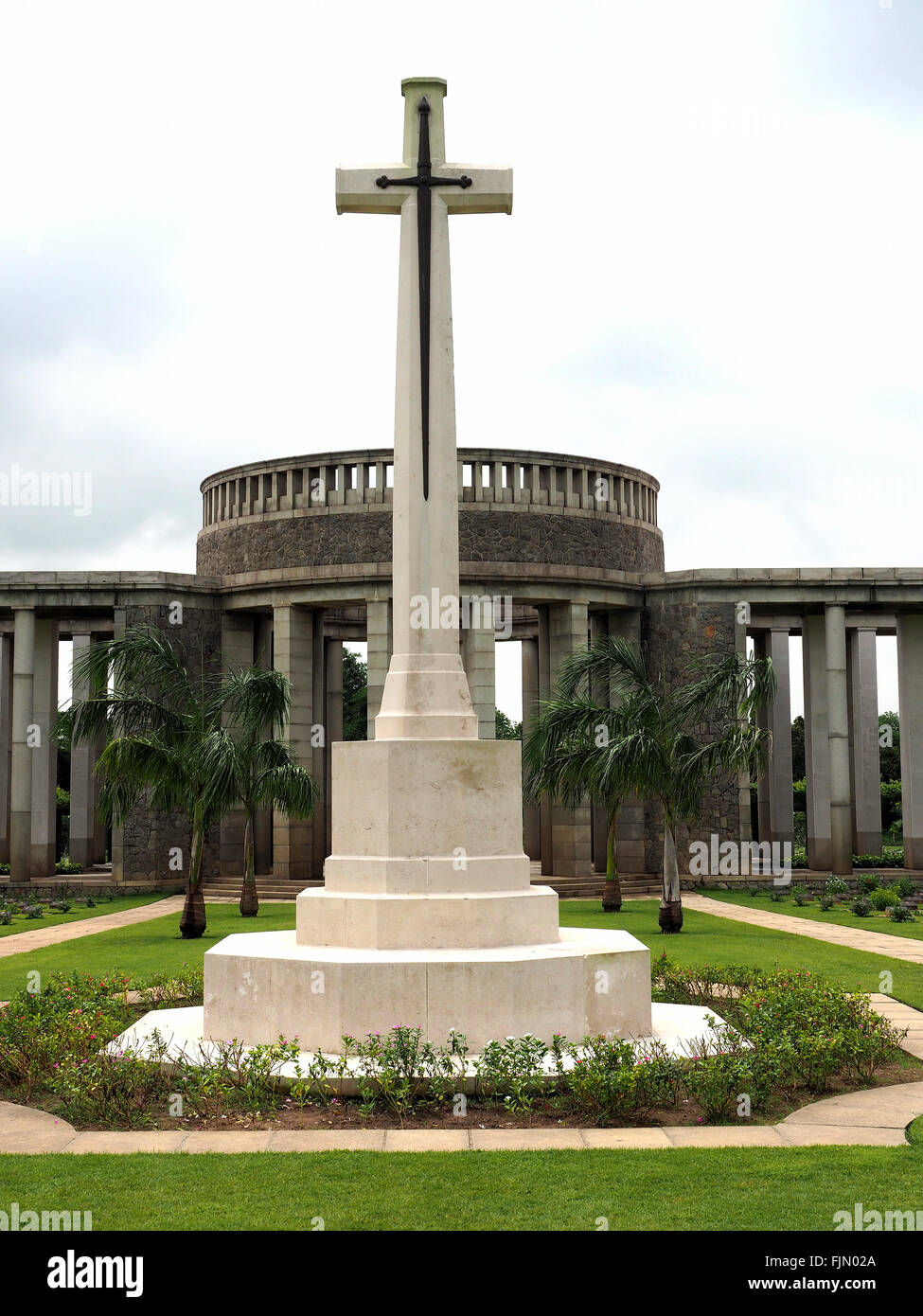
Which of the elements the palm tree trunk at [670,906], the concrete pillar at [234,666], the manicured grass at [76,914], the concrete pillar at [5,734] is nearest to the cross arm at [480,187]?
the palm tree trunk at [670,906]

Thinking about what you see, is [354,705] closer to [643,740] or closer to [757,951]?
[643,740]

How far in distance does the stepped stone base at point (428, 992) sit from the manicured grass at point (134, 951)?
5319 millimetres

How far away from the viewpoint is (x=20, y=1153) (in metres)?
8.20

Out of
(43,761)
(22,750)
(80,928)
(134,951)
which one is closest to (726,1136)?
(134,951)

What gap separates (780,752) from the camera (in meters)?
37.8

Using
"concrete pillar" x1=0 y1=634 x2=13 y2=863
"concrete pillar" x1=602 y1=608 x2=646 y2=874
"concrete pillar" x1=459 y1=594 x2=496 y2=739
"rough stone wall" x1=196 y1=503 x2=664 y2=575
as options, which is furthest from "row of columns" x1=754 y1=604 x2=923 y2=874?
"concrete pillar" x1=0 y1=634 x2=13 y2=863

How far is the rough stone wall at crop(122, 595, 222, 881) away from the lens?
31.9m

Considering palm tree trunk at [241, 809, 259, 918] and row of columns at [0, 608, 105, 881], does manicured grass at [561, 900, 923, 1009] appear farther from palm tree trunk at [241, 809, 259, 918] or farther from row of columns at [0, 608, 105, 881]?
row of columns at [0, 608, 105, 881]

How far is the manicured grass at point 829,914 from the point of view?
2291cm

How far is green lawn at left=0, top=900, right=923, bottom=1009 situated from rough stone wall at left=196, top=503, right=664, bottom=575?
10.2 meters

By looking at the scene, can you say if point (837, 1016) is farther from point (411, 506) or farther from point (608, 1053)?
point (411, 506)

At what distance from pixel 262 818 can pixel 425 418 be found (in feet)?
78.8
